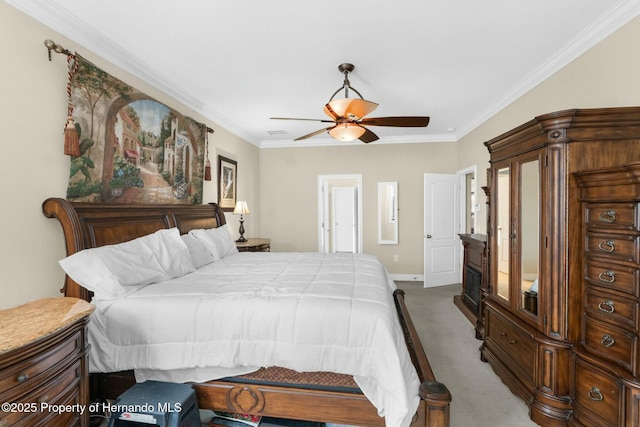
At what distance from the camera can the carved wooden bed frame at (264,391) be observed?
1.57 metres

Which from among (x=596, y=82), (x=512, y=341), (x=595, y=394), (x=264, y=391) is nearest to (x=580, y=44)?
(x=596, y=82)

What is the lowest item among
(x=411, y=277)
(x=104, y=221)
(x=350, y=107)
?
(x=411, y=277)

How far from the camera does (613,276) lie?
1.69 m

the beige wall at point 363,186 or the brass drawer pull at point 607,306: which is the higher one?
the beige wall at point 363,186

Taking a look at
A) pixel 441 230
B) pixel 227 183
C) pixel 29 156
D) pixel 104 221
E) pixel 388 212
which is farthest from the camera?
pixel 388 212

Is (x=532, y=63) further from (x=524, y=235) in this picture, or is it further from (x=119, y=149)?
(x=119, y=149)

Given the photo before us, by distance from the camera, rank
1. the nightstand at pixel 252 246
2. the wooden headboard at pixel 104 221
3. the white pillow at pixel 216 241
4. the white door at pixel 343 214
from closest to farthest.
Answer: the wooden headboard at pixel 104 221
the white pillow at pixel 216 241
the nightstand at pixel 252 246
the white door at pixel 343 214

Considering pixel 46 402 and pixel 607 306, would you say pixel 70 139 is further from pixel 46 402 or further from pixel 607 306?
pixel 607 306

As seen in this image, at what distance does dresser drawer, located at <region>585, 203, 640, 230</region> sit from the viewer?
158 cm

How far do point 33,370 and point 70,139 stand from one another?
1578 millimetres

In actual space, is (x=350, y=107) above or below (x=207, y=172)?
above

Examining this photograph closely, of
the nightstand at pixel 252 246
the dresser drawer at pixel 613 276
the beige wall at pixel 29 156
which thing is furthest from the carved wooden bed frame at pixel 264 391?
the nightstand at pixel 252 246

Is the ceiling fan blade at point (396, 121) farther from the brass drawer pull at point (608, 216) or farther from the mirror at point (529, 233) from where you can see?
the brass drawer pull at point (608, 216)

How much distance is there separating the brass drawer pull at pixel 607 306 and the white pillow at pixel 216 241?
10.4 ft
